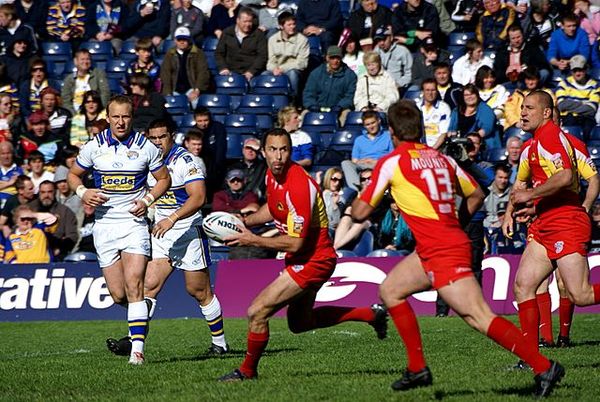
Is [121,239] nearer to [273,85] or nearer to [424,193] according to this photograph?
[424,193]

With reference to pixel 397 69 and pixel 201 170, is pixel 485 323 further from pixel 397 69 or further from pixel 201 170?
pixel 397 69

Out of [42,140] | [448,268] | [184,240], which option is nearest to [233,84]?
[42,140]

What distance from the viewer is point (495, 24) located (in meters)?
Answer: 22.2

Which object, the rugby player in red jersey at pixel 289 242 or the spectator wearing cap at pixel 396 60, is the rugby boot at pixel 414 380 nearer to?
the rugby player in red jersey at pixel 289 242

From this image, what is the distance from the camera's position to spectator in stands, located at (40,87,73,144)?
22.2 m

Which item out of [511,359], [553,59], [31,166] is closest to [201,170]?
[511,359]

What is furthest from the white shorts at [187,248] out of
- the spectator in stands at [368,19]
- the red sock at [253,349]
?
the spectator in stands at [368,19]

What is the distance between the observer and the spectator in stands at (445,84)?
20344 millimetres

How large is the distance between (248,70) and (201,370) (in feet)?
44.0

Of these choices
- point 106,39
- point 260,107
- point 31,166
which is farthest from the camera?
point 106,39

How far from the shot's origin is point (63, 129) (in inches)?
877

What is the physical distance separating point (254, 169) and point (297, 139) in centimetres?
94

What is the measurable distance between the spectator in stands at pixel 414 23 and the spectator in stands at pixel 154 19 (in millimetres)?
5401

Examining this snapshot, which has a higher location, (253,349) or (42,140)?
(253,349)
